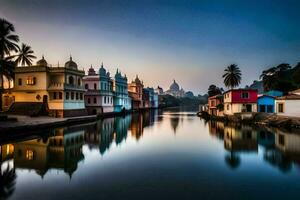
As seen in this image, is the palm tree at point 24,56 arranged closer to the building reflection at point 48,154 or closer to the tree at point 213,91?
the building reflection at point 48,154

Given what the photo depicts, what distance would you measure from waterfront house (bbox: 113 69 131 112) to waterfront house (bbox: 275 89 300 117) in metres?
42.6

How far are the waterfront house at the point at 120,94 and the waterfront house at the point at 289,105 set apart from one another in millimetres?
42631

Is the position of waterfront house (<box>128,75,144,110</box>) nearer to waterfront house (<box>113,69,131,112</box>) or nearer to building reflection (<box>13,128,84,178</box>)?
waterfront house (<box>113,69,131,112</box>)

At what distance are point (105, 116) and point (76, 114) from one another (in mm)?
11829

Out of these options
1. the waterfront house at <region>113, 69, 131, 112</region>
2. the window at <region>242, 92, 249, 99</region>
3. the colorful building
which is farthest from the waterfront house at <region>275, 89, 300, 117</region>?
the waterfront house at <region>113, 69, 131, 112</region>

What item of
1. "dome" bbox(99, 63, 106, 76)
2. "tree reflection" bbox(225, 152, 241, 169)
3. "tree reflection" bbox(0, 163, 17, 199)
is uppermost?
"dome" bbox(99, 63, 106, 76)

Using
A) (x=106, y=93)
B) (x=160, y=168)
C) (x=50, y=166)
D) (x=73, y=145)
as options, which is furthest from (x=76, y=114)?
(x=160, y=168)

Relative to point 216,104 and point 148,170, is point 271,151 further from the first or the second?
point 216,104

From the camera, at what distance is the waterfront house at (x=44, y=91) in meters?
39.3

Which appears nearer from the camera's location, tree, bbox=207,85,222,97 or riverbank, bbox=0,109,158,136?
riverbank, bbox=0,109,158,136

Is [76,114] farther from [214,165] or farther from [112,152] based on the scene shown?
[214,165]

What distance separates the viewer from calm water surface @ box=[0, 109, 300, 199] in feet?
32.2

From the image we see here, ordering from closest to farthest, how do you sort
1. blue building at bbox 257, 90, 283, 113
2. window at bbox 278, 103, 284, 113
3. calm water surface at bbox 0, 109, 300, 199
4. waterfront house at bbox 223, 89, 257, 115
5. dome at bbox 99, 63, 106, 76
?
calm water surface at bbox 0, 109, 300, 199 < window at bbox 278, 103, 284, 113 < blue building at bbox 257, 90, 283, 113 < waterfront house at bbox 223, 89, 257, 115 < dome at bbox 99, 63, 106, 76

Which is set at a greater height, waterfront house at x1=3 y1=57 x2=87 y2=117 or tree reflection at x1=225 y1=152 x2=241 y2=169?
waterfront house at x1=3 y1=57 x2=87 y2=117
